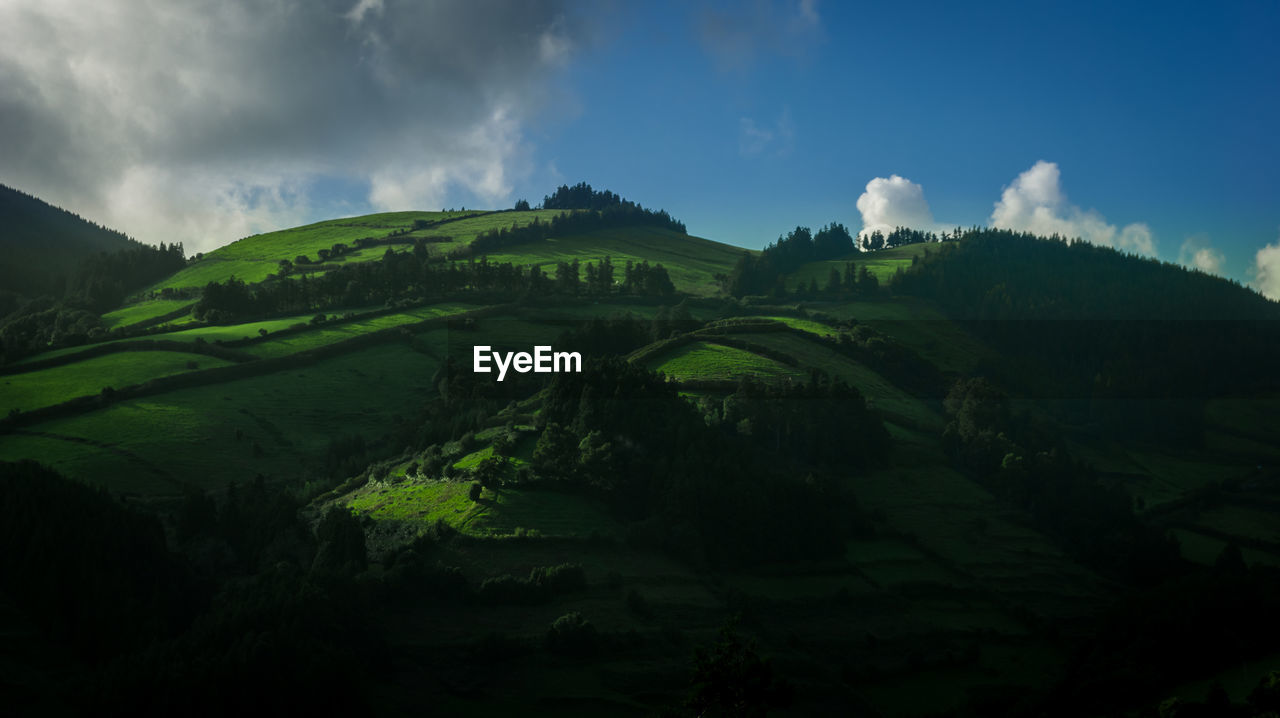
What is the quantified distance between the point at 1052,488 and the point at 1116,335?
311ft

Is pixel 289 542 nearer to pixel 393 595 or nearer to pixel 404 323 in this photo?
pixel 393 595

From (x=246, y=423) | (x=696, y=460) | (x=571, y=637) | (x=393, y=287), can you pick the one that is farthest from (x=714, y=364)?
(x=393, y=287)

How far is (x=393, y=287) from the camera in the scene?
136625 millimetres

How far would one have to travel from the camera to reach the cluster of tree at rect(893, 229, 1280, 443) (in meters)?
132

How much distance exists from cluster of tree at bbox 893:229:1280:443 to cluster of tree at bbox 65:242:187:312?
539 feet

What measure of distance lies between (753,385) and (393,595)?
164 feet

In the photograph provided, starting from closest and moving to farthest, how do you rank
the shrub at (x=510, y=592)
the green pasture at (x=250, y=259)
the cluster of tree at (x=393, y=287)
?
the shrub at (x=510, y=592)
the cluster of tree at (x=393, y=287)
the green pasture at (x=250, y=259)

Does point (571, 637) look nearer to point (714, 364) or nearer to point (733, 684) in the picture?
point (733, 684)

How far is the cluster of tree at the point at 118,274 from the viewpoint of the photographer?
161 meters

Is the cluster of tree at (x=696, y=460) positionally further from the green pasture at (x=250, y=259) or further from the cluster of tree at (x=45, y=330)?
the green pasture at (x=250, y=259)

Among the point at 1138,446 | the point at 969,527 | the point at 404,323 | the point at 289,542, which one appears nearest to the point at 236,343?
the point at 404,323

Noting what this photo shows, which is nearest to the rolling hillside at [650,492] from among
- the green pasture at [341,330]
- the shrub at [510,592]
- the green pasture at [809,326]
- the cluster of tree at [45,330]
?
the shrub at [510,592]

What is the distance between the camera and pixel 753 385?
3536 inches

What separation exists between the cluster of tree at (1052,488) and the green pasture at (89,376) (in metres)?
89.9
